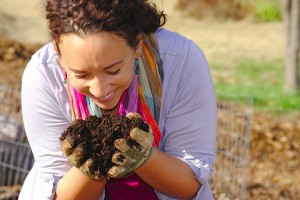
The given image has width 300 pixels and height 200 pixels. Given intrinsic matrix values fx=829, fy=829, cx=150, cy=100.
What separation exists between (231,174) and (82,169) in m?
2.64

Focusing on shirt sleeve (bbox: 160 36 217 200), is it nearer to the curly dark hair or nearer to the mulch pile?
the curly dark hair

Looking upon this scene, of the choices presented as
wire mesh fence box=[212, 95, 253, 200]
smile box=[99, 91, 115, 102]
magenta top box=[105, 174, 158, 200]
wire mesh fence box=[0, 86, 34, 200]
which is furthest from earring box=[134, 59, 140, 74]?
wire mesh fence box=[0, 86, 34, 200]

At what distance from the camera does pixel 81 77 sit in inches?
99.9

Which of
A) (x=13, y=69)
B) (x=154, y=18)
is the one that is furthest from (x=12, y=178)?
(x=13, y=69)

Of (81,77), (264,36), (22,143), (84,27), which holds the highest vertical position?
(84,27)

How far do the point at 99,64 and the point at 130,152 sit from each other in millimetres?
276

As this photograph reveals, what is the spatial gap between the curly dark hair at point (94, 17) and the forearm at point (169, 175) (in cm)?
39

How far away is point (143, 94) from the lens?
9.25ft

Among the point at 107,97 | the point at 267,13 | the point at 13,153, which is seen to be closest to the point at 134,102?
the point at 107,97

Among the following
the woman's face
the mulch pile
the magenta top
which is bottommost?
the mulch pile

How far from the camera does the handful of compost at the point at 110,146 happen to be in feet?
7.97

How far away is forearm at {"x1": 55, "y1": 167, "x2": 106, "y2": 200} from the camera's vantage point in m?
2.74

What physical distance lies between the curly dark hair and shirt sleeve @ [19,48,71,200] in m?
0.25

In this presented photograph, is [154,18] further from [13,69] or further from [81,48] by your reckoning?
[13,69]
